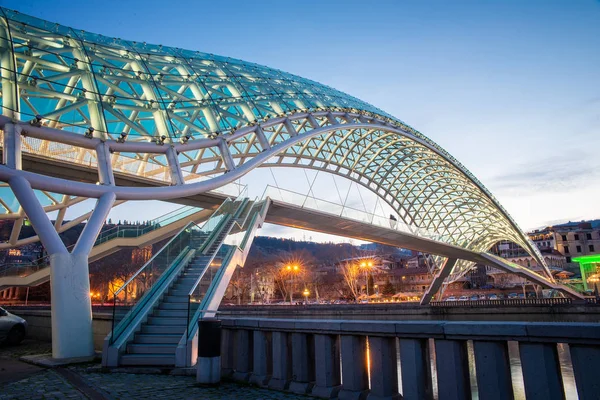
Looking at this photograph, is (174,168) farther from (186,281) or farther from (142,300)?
(142,300)

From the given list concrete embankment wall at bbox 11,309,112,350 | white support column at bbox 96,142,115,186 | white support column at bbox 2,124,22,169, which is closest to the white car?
concrete embankment wall at bbox 11,309,112,350

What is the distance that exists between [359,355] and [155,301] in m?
8.15

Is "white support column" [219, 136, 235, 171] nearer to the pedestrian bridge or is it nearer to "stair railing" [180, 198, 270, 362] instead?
the pedestrian bridge

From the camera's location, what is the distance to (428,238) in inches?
1836

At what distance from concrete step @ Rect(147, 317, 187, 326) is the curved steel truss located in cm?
495

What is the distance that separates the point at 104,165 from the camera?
15.1 meters

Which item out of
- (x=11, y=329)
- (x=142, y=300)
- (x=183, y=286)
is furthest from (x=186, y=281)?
(x=11, y=329)

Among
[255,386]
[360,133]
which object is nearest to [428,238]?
[360,133]

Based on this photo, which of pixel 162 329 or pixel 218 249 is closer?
pixel 162 329

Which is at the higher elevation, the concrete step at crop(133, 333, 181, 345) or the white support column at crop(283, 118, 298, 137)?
the white support column at crop(283, 118, 298, 137)

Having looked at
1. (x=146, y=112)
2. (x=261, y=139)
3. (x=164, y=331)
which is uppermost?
(x=146, y=112)

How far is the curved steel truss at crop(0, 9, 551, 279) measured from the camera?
15.5 m

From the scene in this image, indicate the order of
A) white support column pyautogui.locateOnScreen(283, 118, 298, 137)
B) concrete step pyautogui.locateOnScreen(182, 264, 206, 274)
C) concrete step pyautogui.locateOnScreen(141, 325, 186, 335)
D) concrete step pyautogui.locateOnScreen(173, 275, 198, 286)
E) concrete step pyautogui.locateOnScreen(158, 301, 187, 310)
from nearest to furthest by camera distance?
concrete step pyautogui.locateOnScreen(141, 325, 186, 335), concrete step pyautogui.locateOnScreen(158, 301, 187, 310), concrete step pyautogui.locateOnScreen(173, 275, 198, 286), concrete step pyautogui.locateOnScreen(182, 264, 206, 274), white support column pyautogui.locateOnScreen(283, 118, 298, 137)

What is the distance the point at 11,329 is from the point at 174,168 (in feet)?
30.0
